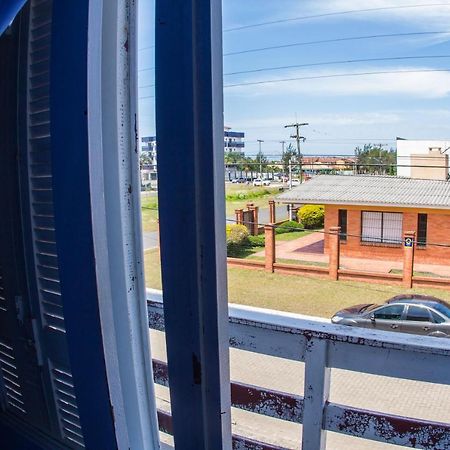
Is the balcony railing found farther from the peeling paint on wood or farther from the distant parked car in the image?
the distant parked car

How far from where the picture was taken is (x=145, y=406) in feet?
2.01

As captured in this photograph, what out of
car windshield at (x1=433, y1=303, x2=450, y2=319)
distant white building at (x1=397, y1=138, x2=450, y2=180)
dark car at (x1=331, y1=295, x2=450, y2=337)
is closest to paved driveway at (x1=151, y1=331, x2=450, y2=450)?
dark car at (x1=331, y1=295, x2=450, y2=337)

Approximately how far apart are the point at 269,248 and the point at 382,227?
1.53 metres

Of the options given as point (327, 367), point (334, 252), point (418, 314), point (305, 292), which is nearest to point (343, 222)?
point (334, 252)

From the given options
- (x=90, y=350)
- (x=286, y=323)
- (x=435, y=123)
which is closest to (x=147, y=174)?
(x=90, y=350)

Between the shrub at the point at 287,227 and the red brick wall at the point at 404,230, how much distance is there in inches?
15.7

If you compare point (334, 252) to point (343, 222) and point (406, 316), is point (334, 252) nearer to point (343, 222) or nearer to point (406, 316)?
point (343, 222)

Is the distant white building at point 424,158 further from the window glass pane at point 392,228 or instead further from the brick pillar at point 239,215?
the brick pillar at point 239,215

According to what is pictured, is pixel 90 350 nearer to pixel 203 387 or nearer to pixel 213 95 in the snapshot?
pixel 203 387

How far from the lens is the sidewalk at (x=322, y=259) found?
5.89 metres

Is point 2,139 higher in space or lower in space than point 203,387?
higher

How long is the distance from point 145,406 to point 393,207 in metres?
5.77

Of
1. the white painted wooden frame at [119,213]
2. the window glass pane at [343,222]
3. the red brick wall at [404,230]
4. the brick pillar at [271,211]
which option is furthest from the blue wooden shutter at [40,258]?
the window glass pane at [343,222]

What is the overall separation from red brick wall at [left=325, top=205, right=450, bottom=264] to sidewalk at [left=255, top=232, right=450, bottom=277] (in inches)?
3.2
